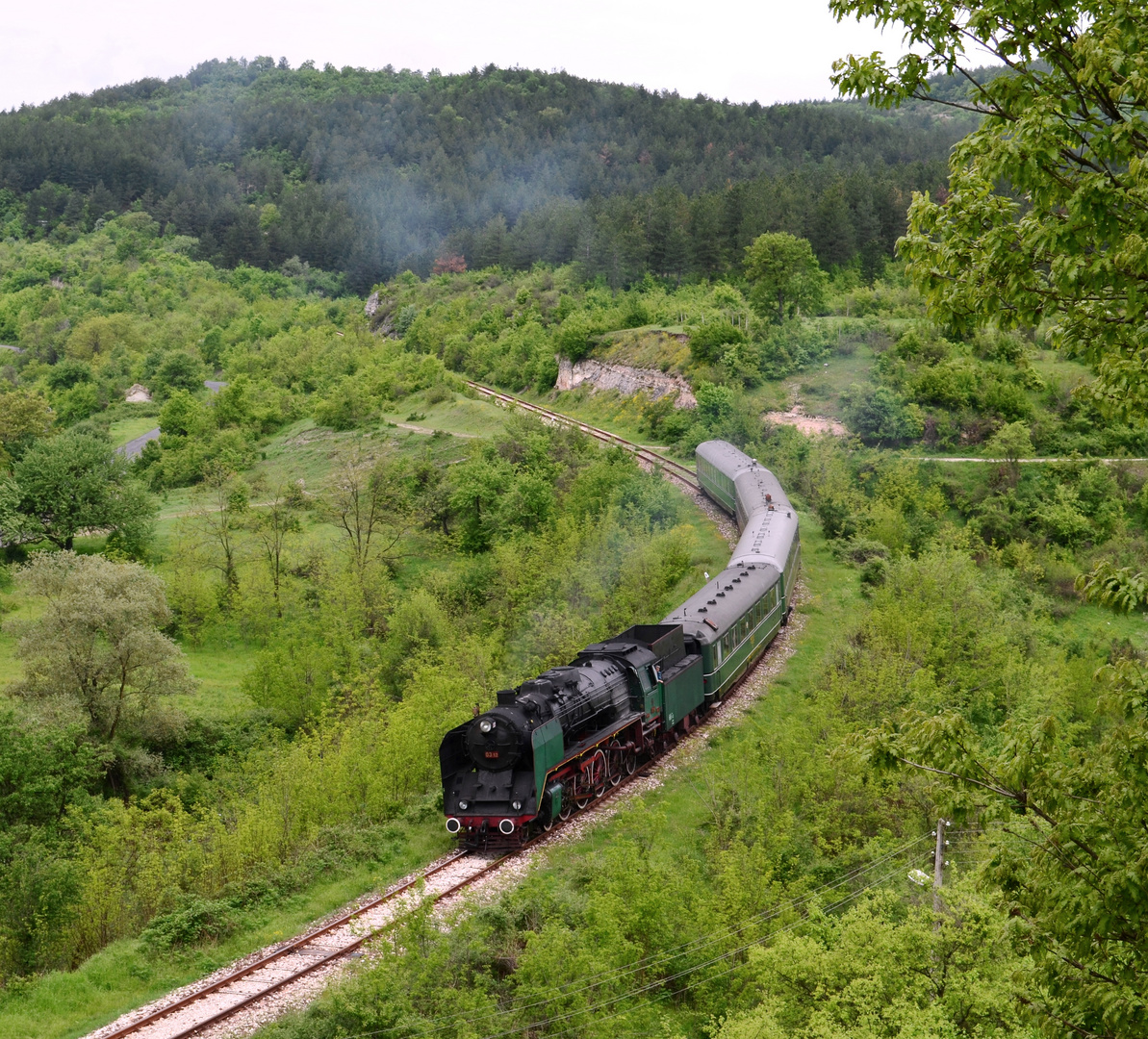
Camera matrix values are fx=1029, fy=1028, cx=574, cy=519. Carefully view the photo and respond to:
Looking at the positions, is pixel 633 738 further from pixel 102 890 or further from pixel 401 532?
pixel 401 532

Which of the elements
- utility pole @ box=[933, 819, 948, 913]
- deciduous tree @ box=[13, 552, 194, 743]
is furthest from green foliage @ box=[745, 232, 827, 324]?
utility pole @ box=[933, 819, 948, 913]

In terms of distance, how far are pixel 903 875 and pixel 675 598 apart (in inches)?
786

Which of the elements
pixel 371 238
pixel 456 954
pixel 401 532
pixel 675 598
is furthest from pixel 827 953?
pixel 371 238

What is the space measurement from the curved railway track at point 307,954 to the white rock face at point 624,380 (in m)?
50.1

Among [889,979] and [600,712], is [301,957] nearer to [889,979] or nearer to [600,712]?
[600,712]

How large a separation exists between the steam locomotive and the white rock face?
1439 inches

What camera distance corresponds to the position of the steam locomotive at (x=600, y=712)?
22.5 metres

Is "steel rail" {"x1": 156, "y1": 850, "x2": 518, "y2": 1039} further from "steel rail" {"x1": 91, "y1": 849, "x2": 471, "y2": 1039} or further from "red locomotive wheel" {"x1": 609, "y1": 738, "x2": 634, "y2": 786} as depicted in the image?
"red locomotive wheel" {"x1": 609, "y1": 738, "x2": 634, "y2": 786}

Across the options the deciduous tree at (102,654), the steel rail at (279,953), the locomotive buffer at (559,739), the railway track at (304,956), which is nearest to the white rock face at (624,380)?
the deciduous tree at (102,654)

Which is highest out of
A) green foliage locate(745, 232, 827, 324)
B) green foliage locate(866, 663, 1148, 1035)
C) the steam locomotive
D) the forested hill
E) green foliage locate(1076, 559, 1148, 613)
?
the forested hill

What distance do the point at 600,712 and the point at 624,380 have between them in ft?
183

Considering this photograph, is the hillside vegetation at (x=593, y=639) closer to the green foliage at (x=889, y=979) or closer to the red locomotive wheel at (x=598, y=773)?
the green foliage at (x=889, y=979)

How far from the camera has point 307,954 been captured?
1905 centimetres

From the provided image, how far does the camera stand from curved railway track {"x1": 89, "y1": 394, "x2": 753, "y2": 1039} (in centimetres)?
1678
